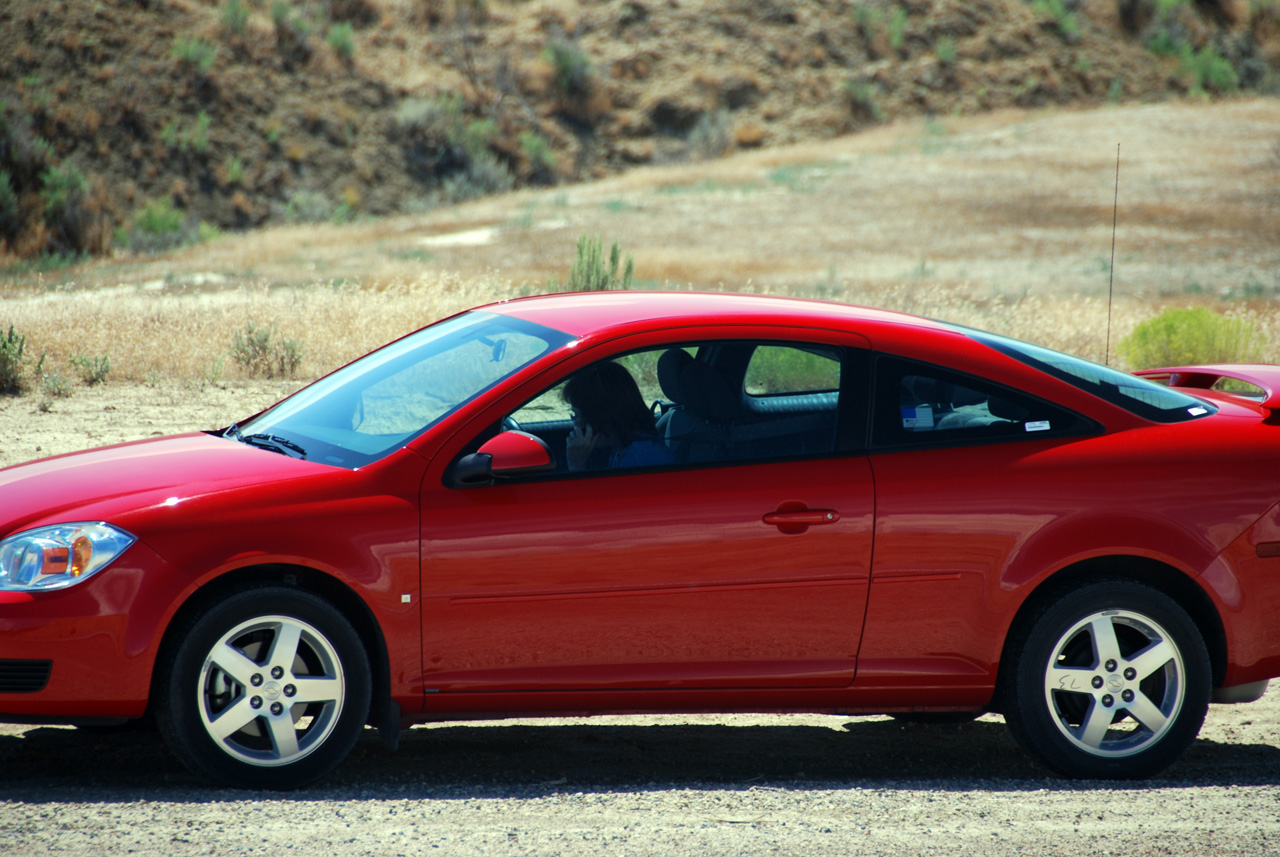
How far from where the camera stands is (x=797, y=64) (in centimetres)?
5844

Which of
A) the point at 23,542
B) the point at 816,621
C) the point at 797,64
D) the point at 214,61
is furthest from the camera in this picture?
the point at 797,64

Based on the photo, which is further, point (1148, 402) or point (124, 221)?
point (124, 221)

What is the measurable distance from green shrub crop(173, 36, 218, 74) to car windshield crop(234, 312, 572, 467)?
44.9 m

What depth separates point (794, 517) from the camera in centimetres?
429

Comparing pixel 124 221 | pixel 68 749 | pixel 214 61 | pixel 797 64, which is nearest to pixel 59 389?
pixel 68 749

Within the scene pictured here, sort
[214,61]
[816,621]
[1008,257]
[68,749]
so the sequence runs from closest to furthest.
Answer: [816,621] < [68,749] < [1008,257] < [214,61]

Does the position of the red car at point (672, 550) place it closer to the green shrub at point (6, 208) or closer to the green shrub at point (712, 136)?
the green shrub at point (6, 208)

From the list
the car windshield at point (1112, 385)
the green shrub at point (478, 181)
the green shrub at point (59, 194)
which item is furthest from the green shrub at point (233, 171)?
the car windshield at point (1112, 385)

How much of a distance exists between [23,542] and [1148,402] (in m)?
3.71

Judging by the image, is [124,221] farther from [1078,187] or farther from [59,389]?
[59,389]

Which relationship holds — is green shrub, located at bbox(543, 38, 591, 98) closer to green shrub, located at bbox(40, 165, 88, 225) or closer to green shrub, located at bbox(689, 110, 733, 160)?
green shrub, located at bbox(689, 110, 733, 160)

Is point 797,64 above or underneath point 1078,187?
above

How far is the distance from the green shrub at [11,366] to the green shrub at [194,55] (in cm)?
3743

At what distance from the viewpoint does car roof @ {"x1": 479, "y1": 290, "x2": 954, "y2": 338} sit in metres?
4.57
